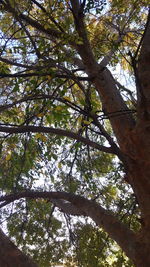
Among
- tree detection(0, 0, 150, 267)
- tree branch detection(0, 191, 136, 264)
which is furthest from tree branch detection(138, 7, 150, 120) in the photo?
tree branch detection(0, 191, 136, 264)

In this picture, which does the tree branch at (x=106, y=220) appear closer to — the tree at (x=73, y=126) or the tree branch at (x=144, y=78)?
the tree at (x=73, y=126)

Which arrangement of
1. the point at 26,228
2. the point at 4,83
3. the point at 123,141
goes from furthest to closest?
the point at 26,228 < the point at 4,83 < the point at 123,141

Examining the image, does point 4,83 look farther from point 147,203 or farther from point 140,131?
point 147,203

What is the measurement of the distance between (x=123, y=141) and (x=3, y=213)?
3.41 m

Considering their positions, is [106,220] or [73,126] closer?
[106,220]

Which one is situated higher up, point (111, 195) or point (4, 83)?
point (4, 83)

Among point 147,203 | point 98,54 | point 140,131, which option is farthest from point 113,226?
point 98,54

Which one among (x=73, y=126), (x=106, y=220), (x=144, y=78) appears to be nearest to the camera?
(x=106, y=220)

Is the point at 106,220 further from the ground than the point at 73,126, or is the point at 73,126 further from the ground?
the point at 73,126

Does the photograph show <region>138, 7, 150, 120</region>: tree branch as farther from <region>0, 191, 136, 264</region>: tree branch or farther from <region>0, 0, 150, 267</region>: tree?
<region>0, 191, 136, 264</region>: tree branch

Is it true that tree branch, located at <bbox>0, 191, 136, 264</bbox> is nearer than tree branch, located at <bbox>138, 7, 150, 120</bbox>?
Yes

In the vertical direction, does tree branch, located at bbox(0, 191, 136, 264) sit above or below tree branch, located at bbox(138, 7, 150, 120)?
below

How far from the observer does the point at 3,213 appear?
5.31m

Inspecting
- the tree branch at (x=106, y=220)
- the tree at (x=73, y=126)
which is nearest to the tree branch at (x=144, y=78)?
the tree at (x=73, y=126)
